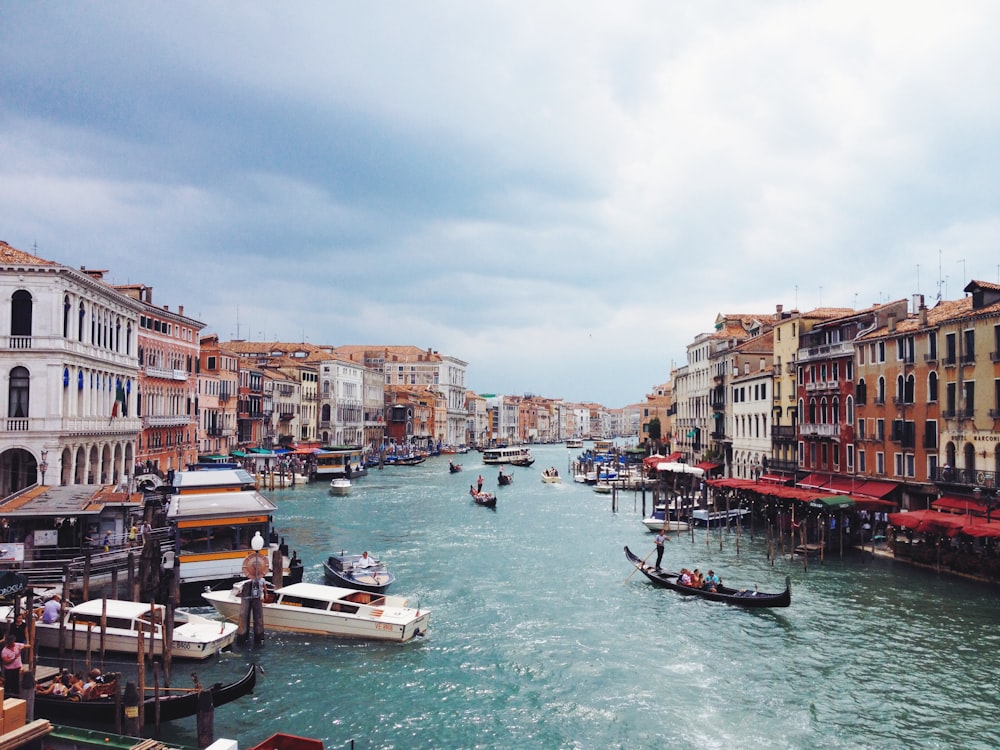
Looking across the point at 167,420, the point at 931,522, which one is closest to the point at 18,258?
the point at 167,420

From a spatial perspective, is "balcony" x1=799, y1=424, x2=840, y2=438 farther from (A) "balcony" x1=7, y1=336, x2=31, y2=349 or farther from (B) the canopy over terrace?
(A) "balcony" x1=7, y1=336, x2=31, y2=349

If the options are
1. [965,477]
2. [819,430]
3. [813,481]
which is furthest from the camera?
[819,430]

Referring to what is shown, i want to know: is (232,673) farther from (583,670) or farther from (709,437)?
(709,437)

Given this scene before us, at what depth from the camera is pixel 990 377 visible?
2508 centimetres

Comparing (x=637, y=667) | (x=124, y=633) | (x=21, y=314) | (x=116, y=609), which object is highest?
(x=21, y=314)

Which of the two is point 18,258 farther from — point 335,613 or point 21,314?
point 335,613

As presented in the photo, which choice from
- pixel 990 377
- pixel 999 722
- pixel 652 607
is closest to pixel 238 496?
pixel 652 607

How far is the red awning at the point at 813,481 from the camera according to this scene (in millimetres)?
33750

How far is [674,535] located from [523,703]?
2180 centimetres

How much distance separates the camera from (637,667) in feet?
52.8

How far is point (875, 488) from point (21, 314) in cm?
3063

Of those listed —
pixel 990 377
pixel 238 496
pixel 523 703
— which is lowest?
pixel 523 703

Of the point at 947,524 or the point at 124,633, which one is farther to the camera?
the point at 947,524

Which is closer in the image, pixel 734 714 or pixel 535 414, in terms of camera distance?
pixel 734 714
